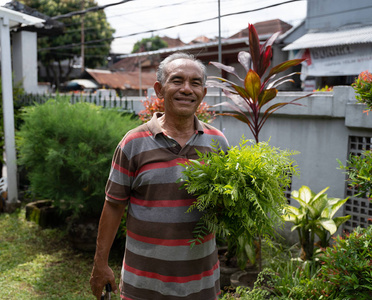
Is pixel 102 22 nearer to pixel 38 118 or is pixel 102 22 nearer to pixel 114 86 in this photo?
pixel 114 86

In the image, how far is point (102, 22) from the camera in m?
26.4

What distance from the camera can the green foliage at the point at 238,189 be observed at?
68.3 inches

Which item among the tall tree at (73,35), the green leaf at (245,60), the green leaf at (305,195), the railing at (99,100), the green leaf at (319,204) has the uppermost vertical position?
the tall tree at (73,35)

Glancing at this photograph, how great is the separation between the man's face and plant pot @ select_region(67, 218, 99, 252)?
3.45 metres

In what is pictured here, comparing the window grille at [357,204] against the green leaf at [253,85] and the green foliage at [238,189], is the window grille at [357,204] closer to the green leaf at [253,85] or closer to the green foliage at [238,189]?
the green leaf at [253,85]

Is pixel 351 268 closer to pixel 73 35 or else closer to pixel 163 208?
pixel 163 208

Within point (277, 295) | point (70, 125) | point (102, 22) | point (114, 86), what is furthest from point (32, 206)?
point (102, 22)

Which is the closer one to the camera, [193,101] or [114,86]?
[193,101]

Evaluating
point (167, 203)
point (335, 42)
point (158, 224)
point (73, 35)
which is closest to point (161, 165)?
point (167, 203)

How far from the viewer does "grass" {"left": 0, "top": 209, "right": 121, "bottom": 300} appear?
408 centimetres

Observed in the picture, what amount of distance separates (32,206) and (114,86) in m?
19.0

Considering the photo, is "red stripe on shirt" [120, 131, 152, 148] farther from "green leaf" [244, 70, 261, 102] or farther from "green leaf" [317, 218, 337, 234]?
"green leaf" [317, 218, 337, 234]

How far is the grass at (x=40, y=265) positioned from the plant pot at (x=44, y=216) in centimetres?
11

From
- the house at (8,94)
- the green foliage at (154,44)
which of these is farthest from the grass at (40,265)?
the green foliage at (154,44)
